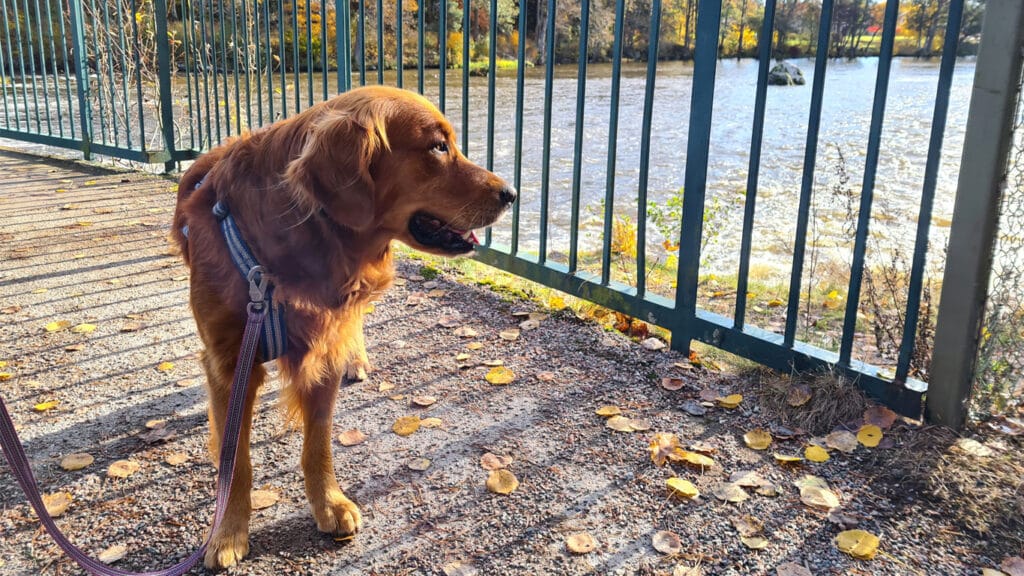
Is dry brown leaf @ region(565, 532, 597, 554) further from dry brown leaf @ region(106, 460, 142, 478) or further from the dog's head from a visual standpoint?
dry brown leaf @ region(106, 460, 142, 478)

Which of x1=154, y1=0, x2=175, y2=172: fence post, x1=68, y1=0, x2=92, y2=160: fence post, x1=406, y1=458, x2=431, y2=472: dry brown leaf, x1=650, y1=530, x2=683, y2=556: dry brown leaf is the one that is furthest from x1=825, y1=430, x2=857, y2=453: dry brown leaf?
x1=68, y1=0, x2=92, y2=160: fence post

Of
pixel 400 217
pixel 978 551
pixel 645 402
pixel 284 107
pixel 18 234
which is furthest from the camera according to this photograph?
pixel 284 107

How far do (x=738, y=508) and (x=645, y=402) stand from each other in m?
0.85

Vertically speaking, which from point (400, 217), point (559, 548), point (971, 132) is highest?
point (971, 132)

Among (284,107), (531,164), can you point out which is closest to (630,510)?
(284,107)

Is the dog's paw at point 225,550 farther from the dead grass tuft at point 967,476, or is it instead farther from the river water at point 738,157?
the river water at point 738,157

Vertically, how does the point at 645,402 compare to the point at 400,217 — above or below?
below

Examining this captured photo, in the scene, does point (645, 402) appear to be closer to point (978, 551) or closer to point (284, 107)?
point (978, 551)

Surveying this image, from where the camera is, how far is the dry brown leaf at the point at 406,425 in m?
3.24

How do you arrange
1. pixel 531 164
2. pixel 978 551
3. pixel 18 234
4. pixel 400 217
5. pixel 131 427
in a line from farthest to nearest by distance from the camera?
pixel 531 164 → pixel 18 234 → pixel 131 427 → pixel 400 217 → pixel 978 551

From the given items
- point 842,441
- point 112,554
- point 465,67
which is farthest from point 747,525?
point 465,67

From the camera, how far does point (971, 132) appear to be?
2.76m

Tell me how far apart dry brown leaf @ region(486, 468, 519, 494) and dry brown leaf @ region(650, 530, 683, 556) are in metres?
0.55

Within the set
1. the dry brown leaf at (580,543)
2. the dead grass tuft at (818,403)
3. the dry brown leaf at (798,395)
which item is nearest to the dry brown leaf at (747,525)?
the dry brown leaf at (580,543)
